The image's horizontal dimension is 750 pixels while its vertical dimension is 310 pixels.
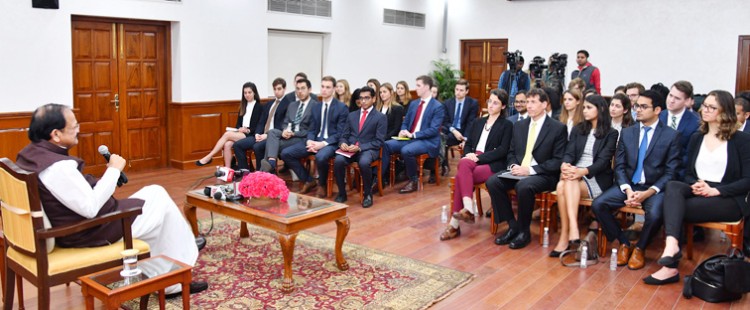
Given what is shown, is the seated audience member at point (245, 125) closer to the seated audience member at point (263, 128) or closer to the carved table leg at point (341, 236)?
the seated audience member at point (263, 128)

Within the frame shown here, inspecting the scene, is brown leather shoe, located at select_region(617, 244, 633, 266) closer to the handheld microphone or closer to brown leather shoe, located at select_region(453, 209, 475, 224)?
brown leather shoe, located at select_region(453, 209, 475, 224)

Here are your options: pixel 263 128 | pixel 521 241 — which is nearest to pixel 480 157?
pixel 521 241

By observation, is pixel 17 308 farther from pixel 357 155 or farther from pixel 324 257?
pixel 357 155

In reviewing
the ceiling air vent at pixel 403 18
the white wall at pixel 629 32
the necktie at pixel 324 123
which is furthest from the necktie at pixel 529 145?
the white wall at pixel 629 32

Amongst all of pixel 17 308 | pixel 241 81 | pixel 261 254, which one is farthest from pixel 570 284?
pixel 241 81

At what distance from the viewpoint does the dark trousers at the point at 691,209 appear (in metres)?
4.27

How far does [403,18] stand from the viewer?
38.8ft

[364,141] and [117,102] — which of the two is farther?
[117,102]

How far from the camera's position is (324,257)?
15.2ft

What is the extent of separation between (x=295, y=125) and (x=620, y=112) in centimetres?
355

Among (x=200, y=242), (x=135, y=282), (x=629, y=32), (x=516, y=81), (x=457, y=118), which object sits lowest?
(x=200, y=242)

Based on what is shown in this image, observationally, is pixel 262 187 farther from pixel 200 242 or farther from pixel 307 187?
pixel 307 187

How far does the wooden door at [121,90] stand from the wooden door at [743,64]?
8684 millimetres

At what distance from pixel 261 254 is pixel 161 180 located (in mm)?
3316
